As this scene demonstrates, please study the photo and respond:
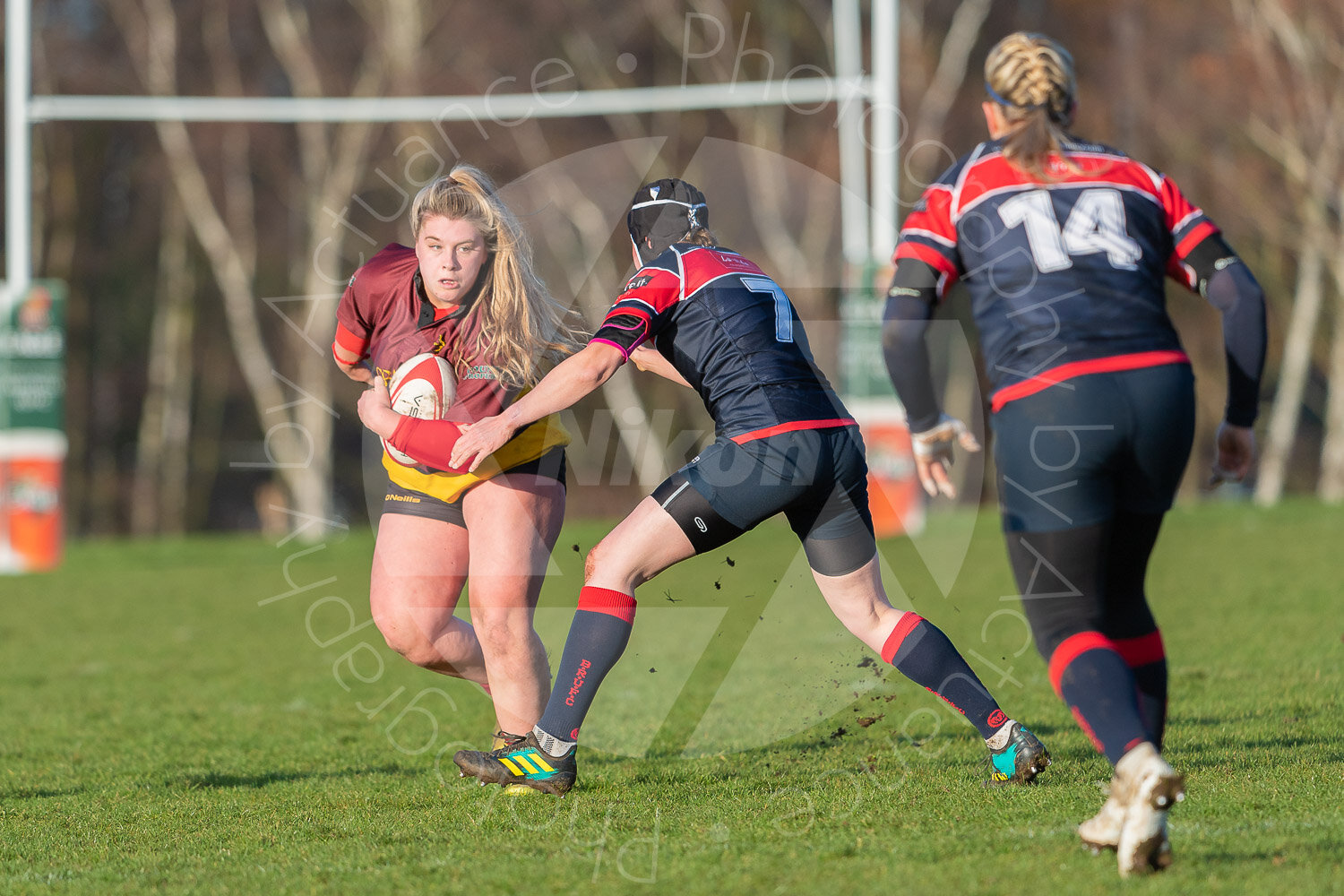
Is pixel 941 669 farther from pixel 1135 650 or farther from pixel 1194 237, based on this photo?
pixel 1194 237

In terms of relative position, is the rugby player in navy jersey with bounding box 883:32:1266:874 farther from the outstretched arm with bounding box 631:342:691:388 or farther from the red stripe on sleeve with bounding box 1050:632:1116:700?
the outstretched arm with bounding box 631:342:691:388

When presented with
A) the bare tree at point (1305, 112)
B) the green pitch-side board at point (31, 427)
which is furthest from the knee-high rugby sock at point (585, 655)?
the bare tree at point (1305, 112)

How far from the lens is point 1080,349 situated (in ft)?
11.3

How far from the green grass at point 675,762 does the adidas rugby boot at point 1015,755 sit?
0.25 ft

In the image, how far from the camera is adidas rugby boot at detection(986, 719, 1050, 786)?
448cm

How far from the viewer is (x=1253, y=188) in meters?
25.3

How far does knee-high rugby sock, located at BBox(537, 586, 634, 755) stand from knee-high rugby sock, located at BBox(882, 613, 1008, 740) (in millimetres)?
883

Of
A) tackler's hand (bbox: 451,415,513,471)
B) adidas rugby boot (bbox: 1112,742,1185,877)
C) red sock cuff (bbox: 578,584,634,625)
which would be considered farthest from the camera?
red sock cuff (bbox: 578,584,634,625)

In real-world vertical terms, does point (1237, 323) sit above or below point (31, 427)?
above

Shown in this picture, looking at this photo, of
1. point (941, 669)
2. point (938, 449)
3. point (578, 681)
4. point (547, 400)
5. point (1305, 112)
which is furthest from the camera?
point (1305, 112)

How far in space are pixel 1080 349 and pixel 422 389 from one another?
2.24 meters

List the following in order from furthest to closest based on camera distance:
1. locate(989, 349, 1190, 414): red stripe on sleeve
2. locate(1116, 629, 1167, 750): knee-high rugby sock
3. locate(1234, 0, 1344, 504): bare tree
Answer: locate(1234, 0, 1344, 504): bare tree < locate(1116, 629, 1167, 750): knee-high rugby sock < locate(989, 349, 1190, 414): red stripe on sleeve

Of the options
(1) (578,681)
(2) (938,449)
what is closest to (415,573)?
(1) (578,681)

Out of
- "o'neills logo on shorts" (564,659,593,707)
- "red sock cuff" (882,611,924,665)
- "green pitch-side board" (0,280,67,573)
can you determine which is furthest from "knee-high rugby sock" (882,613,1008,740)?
"green pitch-side board" (0,280,67,573)
